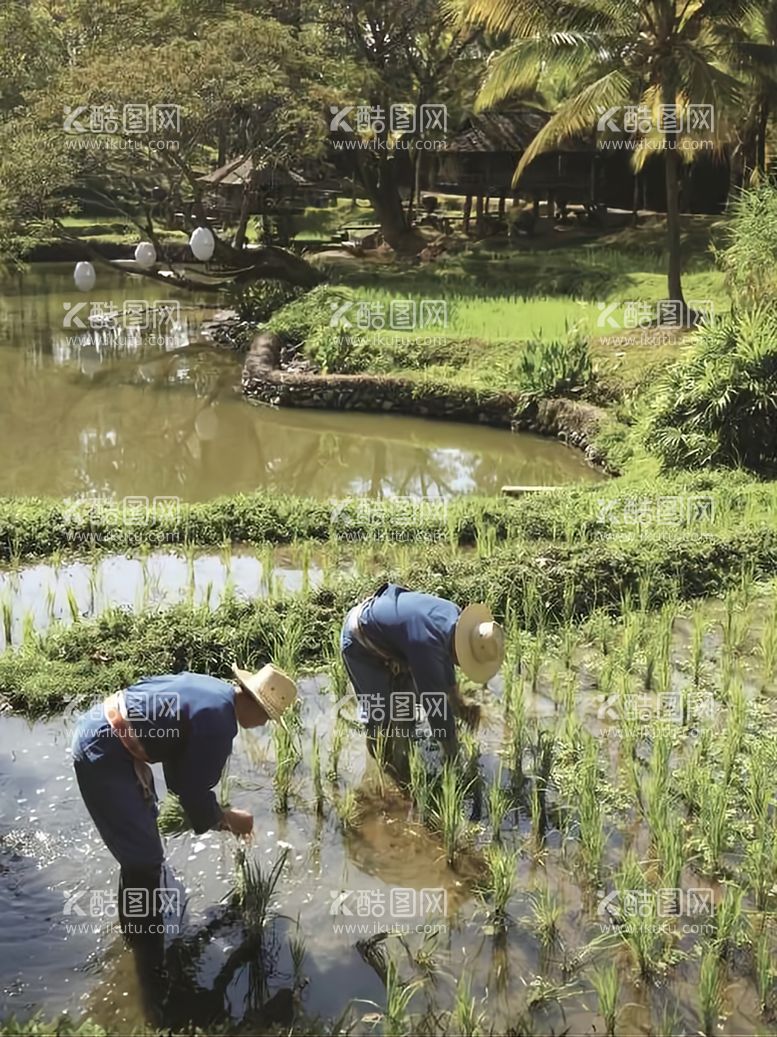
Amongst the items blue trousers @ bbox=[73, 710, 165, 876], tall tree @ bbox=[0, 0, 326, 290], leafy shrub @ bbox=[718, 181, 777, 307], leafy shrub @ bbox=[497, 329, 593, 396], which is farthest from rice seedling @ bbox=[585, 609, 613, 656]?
tall tree @ bbox=[0, 0, 326, 290]

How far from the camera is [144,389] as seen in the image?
15016mm

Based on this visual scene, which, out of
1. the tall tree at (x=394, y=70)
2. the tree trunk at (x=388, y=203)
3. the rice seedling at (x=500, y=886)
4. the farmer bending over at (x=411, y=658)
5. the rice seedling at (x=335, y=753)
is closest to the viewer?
the rice seedling at (x=500, y=886)

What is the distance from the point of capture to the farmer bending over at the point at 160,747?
3.61m

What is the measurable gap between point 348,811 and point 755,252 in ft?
28.4

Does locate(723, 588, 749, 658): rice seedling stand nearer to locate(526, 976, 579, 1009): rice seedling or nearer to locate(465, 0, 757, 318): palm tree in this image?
locate(526, 976, 579, 1009): rice seedling

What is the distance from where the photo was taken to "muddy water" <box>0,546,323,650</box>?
6914 millimetres

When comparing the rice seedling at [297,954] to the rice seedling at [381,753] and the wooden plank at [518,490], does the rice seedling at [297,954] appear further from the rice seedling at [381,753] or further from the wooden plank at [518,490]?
the wooden plank at [518,490]

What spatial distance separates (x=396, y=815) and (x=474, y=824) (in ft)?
1.09

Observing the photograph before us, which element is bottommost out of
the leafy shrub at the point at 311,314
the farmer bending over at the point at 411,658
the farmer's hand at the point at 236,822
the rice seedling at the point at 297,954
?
the rice seedling at the point at 297,954

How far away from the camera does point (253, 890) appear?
395cm

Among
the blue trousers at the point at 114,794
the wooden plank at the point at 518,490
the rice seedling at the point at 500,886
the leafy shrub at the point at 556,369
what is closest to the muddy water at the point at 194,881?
the rice seedling at the point at 500,886

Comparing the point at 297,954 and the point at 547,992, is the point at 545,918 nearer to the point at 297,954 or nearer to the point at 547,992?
the point at 547,992

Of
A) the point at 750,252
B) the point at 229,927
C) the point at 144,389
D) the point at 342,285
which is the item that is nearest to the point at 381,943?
the point at 229,927

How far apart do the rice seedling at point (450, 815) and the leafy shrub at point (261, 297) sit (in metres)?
13.8
